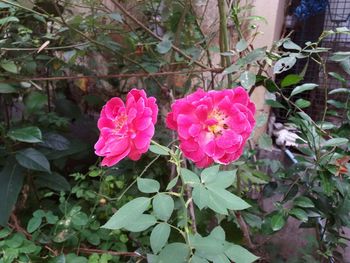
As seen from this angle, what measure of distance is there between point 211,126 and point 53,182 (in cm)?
96

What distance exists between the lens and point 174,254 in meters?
0.55

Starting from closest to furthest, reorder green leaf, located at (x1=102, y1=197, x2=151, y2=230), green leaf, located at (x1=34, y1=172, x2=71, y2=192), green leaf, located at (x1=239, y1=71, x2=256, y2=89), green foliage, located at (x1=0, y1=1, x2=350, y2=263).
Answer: green leaf, located at (x1=102, y1=197, x2=151, y2=230) → green leaf, located at (x1=239, y1=71, x2=256, y2=89) → green foliage, located at (x1=0, y1=1, x2=350, y2=263) → green leaf, located at (x1=34, y1=172, x2=71, y2=192)

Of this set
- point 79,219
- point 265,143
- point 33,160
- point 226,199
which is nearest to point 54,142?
point 33,160

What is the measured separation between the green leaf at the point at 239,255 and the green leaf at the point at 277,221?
45 cm

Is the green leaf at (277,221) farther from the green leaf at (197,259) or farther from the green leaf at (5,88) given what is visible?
the green leaf at (5,88)

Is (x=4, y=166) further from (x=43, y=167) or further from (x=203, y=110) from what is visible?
(x=203, y=110)

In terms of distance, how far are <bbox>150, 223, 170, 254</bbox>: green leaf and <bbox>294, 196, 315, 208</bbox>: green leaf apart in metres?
0.61

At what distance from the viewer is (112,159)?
575 mm

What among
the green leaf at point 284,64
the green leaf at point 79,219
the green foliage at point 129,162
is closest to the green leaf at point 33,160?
the green foliage at point 129,162

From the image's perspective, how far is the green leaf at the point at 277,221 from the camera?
1.04 m

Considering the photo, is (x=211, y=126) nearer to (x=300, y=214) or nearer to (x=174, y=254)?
(x=174, y=254)

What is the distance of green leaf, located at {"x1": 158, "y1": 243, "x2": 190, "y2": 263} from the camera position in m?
0.54

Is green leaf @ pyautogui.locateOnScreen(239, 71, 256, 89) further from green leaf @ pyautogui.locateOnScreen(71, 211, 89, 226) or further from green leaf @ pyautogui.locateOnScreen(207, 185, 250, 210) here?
green leaf @ pyautogui.locateOnScreen(71, 211, 89, 226)

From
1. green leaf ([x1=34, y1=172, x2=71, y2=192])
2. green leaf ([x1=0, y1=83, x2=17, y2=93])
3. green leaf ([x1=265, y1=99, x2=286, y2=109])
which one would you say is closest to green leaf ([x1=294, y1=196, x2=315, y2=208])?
green leaf ([x1=265, y1=99, x2=286, y2=109])
